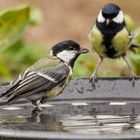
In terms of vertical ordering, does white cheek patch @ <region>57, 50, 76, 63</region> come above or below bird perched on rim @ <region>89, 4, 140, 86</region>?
below

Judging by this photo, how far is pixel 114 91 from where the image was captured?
162 inches

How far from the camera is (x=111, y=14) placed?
497 cm

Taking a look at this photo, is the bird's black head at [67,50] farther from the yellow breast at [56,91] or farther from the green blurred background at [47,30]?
the green blurred background at [47,30]

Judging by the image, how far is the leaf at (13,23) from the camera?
510cm

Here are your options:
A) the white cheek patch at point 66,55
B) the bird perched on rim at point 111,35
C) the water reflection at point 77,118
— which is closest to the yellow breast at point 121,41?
the bird perched on rim at point 111,35

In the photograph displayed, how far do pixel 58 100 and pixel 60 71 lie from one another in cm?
22

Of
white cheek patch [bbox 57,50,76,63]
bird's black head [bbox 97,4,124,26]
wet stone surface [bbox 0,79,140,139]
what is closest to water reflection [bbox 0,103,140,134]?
wet stone surface [bbox 0,79,140,139]

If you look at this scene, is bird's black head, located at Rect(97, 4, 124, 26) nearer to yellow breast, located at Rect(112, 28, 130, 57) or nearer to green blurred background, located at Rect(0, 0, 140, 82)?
yellow breast, located at Rect(112, 28, 130, 57)

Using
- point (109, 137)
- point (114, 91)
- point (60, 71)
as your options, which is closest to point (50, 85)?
point (60, 71)

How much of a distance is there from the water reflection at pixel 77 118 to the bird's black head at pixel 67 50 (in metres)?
0.29

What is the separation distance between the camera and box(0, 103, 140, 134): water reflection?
320cm

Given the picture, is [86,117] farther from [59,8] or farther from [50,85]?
[59,8]

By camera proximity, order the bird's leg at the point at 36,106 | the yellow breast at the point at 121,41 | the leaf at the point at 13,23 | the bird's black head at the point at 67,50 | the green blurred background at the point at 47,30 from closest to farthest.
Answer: the bird's leg at the point at 36,106
the bird's black head at the point at 67,50
the yellow breast at the point at 121,41
the leaf at the point at 13,23
the green blurred background at the point at 47,30

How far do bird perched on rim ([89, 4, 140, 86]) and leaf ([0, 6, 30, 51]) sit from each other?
1.85 feet
